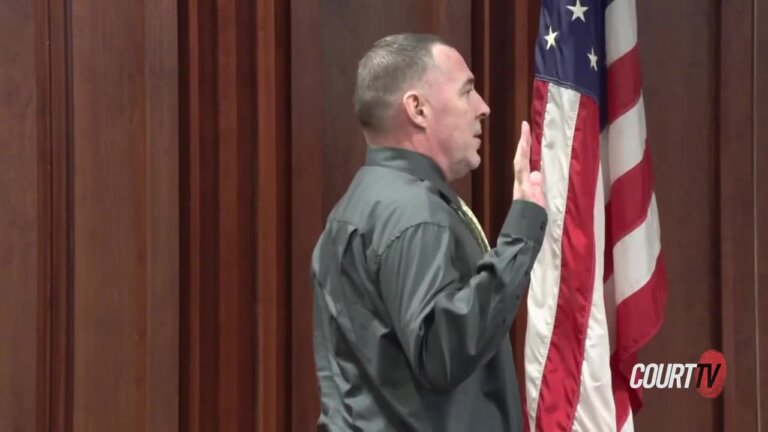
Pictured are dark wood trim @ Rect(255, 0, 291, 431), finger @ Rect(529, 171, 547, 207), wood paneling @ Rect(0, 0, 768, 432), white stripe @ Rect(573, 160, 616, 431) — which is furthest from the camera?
dark wood trim @ Rect(255, 0, 291, 431)

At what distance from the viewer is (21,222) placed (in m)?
1.98

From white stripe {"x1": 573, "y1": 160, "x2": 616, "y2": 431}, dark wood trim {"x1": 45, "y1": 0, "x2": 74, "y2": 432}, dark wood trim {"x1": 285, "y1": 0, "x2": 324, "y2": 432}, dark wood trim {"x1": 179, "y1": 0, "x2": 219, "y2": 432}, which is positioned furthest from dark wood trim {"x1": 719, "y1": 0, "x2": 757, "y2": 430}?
dark wood trim {"x1": 45, "y1": 0, "x2": 74, "y2": 432}

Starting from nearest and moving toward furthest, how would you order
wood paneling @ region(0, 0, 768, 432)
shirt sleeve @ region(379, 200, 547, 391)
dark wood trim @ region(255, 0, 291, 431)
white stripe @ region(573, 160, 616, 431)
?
shirt sleeve @ region(379, 200, 547, 391) → white stripe @ region(573, 160, 616, 431) → wood paneling @ region(0, 0, 768, 432) → dark wood trim @ region(255, 0, 291, 431)

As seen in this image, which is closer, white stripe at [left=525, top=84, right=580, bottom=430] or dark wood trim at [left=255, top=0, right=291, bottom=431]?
white stripe at [left=525, top=84, right=580, bottom=430]

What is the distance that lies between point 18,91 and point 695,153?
171cm

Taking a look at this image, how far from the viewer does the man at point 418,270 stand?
113cm

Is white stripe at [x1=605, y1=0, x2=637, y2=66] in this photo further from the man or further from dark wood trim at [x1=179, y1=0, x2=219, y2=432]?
dark wood trim at [x1=179, y1=0, x2=219, y2=432]

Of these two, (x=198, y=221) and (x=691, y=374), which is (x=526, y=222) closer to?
(x=198, y=221)

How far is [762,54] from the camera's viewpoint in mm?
2193

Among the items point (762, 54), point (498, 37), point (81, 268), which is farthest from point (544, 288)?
point (81, 268)

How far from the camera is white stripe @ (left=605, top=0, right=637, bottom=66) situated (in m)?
1.98

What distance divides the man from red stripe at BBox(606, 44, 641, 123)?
27.7 inches

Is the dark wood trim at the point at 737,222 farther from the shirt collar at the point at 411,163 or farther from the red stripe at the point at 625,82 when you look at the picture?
the shirt collar at the point at 411,163

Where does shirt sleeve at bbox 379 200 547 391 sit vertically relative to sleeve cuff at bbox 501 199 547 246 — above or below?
below
